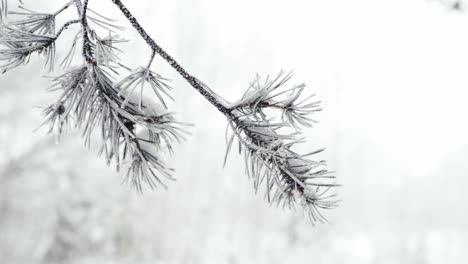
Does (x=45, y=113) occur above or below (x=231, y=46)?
below

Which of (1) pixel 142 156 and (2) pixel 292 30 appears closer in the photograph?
(1) pixel 142 156

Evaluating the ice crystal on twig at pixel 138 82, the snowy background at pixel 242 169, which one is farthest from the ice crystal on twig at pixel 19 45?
the snowy background at pixel 242 169

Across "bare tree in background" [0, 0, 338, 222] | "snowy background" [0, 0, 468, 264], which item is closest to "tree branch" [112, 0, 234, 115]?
"bare tree in background" [0, 0, 338, 222]

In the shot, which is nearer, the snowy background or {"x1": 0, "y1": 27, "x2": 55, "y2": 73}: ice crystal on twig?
{"x1": 0, "y1": 27, "x2": 55, "y2": 73}: ice crystal on twig

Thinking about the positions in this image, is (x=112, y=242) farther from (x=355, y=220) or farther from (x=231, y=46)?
(x=355, y=220)

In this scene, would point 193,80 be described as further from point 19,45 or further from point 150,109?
point 19,45

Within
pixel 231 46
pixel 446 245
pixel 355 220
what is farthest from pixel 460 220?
pixel 231 46

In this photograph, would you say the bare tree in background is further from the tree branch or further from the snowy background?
the snowy background

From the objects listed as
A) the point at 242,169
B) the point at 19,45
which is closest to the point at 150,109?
the point at 19,45
